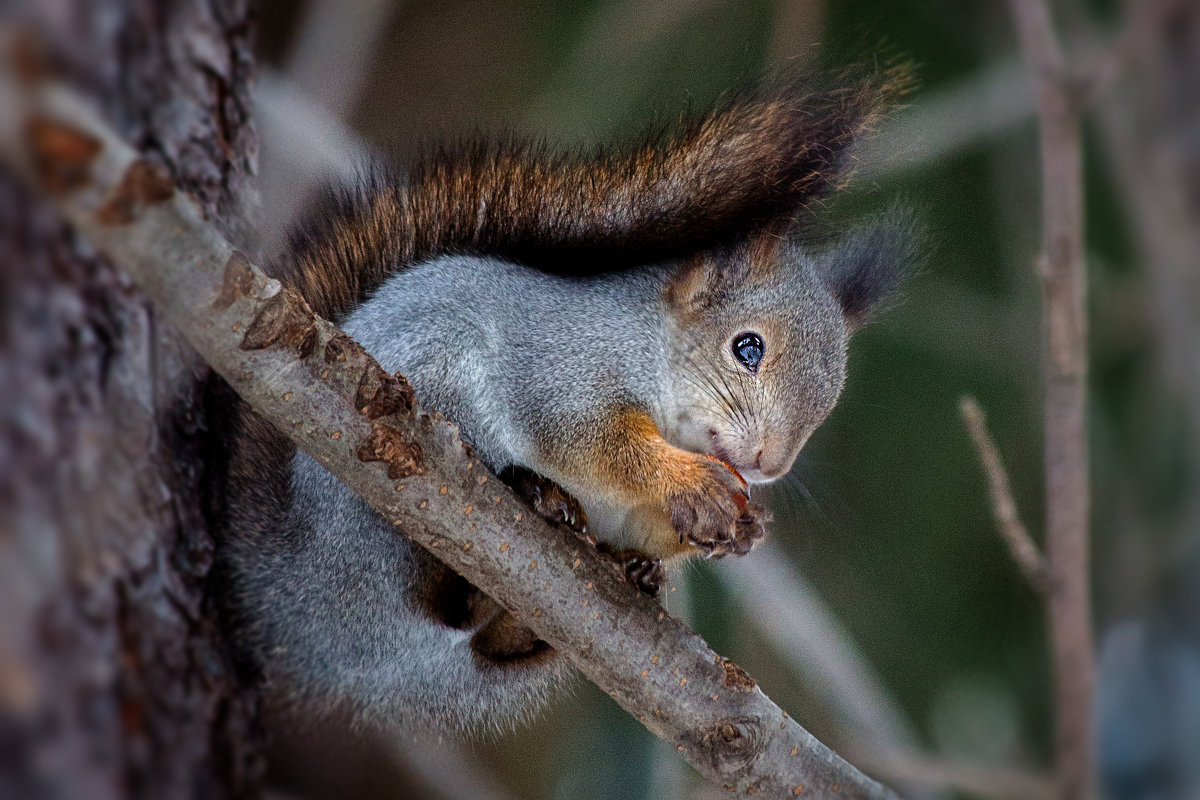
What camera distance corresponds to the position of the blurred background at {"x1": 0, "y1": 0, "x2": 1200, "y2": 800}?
171 centimetres

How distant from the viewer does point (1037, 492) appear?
2318 millimetres

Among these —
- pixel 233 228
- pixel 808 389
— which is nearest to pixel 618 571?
pixel 808 389

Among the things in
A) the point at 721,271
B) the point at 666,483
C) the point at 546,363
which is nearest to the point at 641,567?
the point at 666,483

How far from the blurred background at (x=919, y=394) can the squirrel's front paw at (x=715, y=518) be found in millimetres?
449

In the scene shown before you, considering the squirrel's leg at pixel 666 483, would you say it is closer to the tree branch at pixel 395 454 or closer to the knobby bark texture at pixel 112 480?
the tree branch at pixel 395 454

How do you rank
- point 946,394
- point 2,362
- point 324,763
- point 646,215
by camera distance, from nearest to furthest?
point 2,362 < point 646,215 < point 324,763 < point 946,394

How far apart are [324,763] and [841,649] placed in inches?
35.8

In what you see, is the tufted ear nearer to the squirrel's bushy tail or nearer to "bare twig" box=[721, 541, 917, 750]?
the squirrel's bushy tail

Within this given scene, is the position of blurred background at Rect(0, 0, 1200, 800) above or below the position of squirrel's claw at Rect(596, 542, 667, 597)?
above

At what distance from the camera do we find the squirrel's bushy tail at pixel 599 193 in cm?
128

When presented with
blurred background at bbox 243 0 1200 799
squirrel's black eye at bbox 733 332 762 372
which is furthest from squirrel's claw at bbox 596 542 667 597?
blurred background at bbox 243 0 1200 799

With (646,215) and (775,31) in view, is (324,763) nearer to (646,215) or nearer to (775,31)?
(646,215)

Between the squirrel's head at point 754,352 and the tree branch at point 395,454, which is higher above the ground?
the squirrel's head at point 754,352

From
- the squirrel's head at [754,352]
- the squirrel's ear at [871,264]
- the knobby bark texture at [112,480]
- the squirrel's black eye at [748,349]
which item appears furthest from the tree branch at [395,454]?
the squirrel's ear at [871,264]
